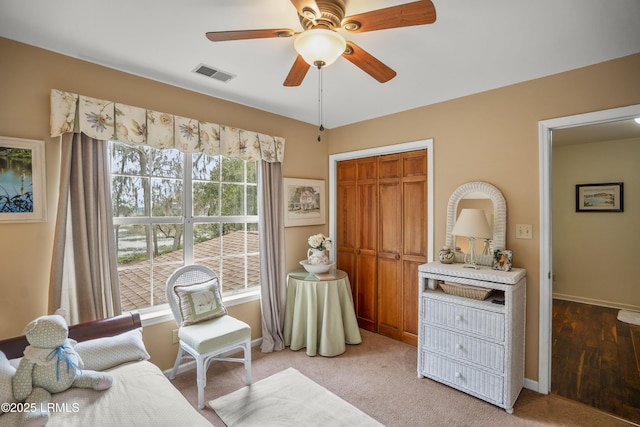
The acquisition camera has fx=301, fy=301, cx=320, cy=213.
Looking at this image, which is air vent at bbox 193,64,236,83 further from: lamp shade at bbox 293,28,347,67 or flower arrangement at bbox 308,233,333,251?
flower arrangement at bbox 308,233,333,251

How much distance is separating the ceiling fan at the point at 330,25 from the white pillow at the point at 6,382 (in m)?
1.88

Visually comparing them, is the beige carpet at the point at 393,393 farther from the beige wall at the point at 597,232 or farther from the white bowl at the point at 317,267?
the beige wall at the point at 597,232

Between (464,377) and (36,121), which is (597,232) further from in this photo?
(36,121)

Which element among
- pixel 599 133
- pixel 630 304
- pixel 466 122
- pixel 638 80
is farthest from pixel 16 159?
pixel 630 304

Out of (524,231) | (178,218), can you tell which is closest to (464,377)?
(524,231)

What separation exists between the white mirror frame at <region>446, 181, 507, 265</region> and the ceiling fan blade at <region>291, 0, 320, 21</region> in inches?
81.1

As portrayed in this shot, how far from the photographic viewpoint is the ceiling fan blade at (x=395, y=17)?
4.05 feet

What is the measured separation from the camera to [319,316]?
3094 millimetres

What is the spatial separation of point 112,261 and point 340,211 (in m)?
2.52

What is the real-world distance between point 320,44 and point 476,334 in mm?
2306

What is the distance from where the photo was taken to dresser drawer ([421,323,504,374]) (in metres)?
2.23

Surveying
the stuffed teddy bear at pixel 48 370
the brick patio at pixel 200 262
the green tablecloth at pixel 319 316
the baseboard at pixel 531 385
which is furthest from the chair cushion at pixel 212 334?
the baseboard at pixel 531 385

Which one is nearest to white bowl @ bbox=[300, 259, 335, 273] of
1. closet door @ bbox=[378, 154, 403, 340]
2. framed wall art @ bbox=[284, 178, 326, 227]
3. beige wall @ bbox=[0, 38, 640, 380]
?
beige wall @ bbox=[0, 38, 640, 380]

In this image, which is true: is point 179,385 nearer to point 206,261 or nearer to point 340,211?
point 206,261
